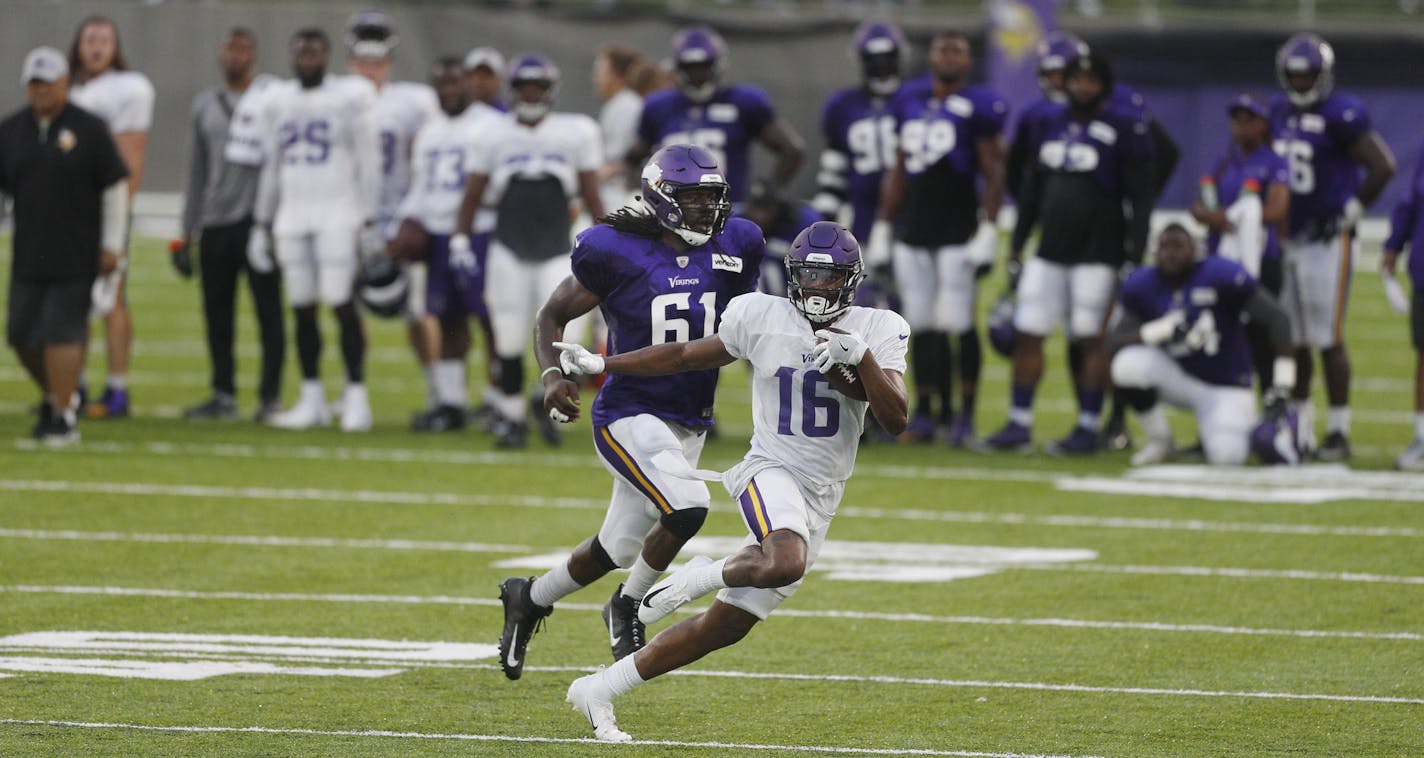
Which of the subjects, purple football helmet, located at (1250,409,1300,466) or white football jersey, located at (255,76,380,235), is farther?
white football jersey, located at (255,76,380,235)

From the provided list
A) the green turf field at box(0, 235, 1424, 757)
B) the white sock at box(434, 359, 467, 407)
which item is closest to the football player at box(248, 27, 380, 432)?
the white sock at box(434, 359, 467, 407)

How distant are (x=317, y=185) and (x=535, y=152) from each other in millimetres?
1209

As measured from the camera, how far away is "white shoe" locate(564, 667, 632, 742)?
5.48 m

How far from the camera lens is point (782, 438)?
5602mm

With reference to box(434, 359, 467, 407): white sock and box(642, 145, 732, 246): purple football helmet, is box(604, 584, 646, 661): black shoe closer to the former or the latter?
box(642, 145, 732, 246): purple football helmet

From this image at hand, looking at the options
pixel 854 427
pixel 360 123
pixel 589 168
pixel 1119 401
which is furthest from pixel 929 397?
pixel 854 427

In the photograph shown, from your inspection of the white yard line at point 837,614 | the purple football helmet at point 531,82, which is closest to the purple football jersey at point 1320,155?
the purple football helmet at point 531,82

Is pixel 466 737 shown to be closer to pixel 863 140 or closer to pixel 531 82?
pixel 531 82

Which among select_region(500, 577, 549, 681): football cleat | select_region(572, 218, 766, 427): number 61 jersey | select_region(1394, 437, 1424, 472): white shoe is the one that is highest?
select_region(572, 218, 766, 427): number 61 jersey

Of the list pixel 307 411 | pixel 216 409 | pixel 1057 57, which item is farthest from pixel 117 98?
pixel 1057 57

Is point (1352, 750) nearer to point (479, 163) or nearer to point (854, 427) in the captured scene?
point (854, 427)

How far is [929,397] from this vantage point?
12.0 metres

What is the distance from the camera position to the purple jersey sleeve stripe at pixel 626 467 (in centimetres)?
609

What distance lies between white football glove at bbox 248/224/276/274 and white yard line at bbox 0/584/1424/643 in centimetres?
431
